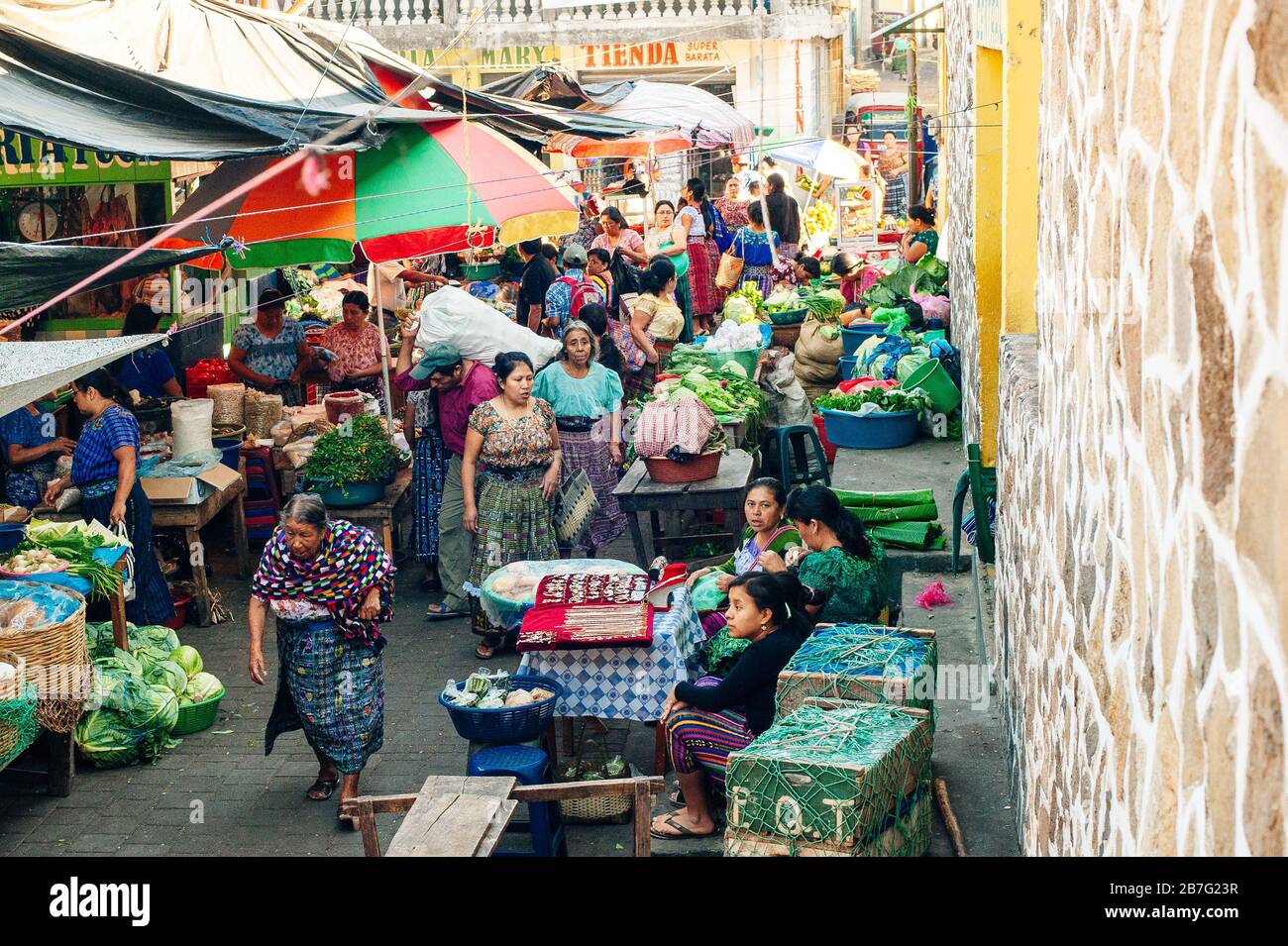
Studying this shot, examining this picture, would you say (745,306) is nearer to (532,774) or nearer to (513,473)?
(513,473)

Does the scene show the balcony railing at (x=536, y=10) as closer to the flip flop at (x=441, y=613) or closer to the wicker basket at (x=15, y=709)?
the flip flop at (x=441, y=613)

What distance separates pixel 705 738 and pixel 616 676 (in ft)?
2.41

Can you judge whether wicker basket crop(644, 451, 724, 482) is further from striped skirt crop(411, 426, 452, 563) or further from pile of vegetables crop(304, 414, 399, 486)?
pile of vegetables crop(304, 414, 399, 486)

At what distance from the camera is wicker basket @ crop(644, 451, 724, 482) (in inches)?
378

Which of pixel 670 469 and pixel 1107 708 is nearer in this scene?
pixel 1107 708

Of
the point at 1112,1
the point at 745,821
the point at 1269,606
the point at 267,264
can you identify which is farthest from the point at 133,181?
the point at 1269,606

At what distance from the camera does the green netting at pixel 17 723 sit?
21.6 feet

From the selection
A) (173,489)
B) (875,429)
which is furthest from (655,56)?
(173,489)

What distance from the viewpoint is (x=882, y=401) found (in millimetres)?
11258

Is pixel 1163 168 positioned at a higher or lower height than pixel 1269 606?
higher
